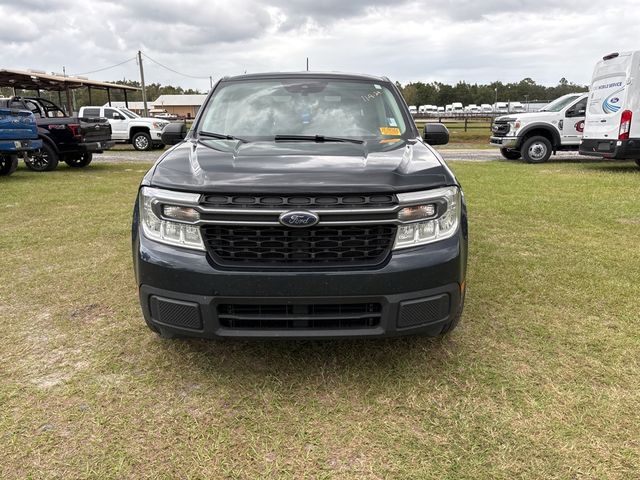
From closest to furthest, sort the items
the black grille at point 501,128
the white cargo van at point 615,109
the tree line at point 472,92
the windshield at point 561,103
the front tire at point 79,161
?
the white cargo van at point 615,109 < the front tire at point 79,161 < the windshield at point 561,103 < the black grille at point 501,128 < the tree line at point 472,92

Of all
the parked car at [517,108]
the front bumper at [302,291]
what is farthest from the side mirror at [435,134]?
the parked car at [517,108]

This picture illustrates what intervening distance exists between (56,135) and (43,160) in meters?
0.71

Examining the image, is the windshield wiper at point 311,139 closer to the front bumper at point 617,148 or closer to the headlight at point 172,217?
the headlight at point 172,217

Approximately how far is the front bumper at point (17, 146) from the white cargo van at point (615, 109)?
1223cm

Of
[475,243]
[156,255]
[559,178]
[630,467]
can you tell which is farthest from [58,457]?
[559,178]

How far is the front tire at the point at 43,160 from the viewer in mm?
11969

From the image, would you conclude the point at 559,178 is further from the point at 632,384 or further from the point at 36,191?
the point at 36,191

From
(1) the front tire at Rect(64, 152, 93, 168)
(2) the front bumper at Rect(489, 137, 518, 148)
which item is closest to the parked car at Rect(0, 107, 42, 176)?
(1) the front tire at Rect(64, 152, 93, 168)

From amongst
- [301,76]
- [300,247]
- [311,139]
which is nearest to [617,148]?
[301,76]

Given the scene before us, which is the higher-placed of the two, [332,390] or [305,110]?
[305,110]

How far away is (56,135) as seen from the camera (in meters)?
12.0

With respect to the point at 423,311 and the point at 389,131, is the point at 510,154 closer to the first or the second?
the point at 389,131

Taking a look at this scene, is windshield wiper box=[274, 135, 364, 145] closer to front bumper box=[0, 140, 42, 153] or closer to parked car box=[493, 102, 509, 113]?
front bumper box=[0, 140, 42, 153]

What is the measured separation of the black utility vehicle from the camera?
233 cm
